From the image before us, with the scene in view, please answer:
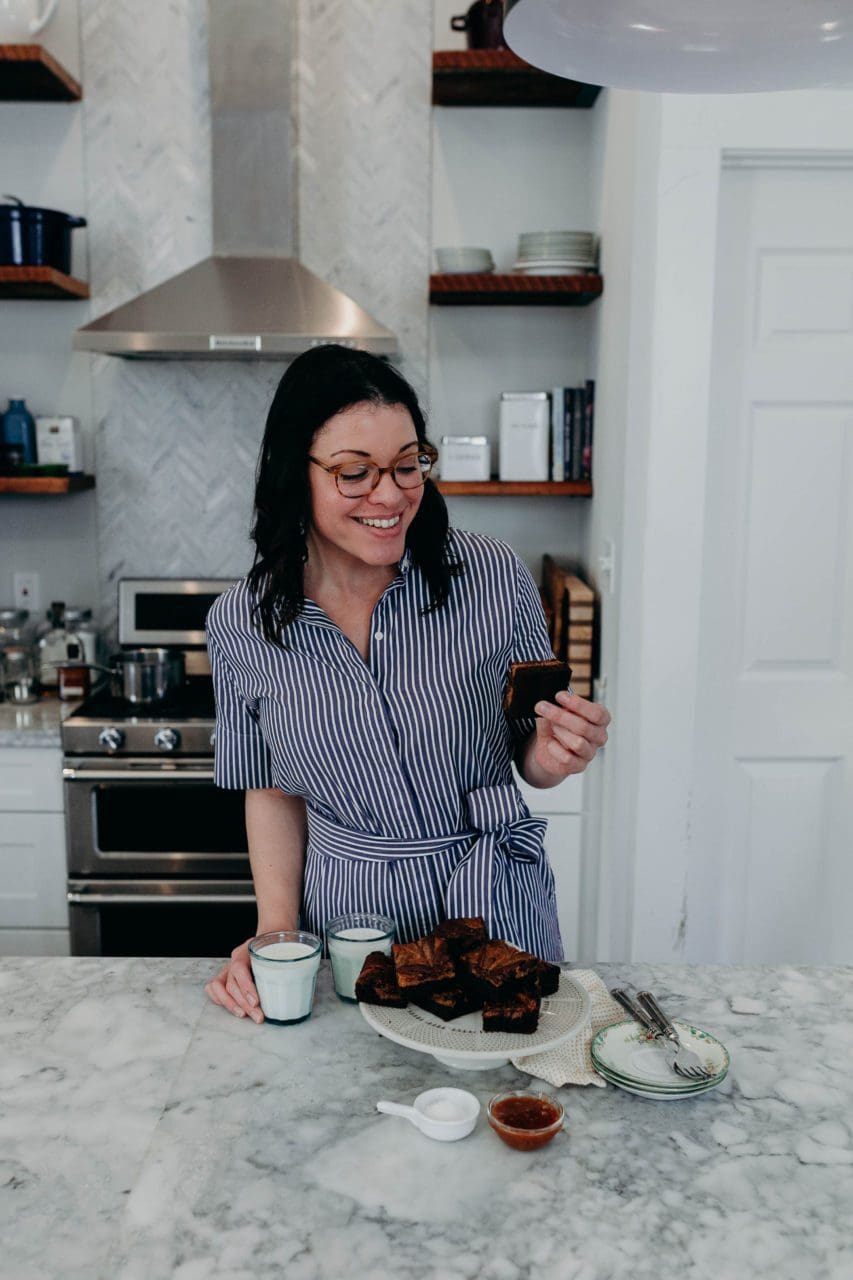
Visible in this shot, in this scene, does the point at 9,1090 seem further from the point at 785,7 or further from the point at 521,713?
the point at 785,7

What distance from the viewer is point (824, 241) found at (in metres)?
2.49

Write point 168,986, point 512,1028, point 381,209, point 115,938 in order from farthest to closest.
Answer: point 381,209
point 115,938
point 168,986
point 512,1028

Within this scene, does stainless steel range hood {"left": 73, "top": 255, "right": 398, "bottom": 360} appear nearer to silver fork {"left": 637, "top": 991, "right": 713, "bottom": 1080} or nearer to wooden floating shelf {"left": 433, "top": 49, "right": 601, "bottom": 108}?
wooden floating shelf {"left": 433, "top": 49, "right": 601, "bottom": 108}

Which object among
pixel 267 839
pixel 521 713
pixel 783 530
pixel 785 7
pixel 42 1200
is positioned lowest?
pixel 42 1200

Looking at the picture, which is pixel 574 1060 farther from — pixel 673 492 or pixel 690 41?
pixel 673 492

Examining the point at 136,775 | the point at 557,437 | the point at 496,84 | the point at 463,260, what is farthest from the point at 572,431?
the point at 136,775

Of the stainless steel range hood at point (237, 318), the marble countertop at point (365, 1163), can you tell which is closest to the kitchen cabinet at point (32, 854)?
the stainless steel range hood at point (237, 318)

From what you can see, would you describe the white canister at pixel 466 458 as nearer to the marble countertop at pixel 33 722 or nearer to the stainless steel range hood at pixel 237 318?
the stainless steel range hood at pixel 237 318

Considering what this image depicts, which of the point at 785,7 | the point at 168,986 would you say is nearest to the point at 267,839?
the point at 168,986

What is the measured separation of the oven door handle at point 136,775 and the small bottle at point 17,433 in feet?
3.26

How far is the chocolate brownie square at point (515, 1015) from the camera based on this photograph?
1.12 metres

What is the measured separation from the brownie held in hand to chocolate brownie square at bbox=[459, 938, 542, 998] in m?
0.32

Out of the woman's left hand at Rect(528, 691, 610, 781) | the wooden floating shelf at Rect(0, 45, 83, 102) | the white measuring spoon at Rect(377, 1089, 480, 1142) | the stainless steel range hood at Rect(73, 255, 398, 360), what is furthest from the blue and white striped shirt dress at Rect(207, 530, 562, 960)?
the wooden floating shelf at Rect(0, 45, 83, 102)

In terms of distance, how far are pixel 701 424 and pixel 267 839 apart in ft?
4.37
